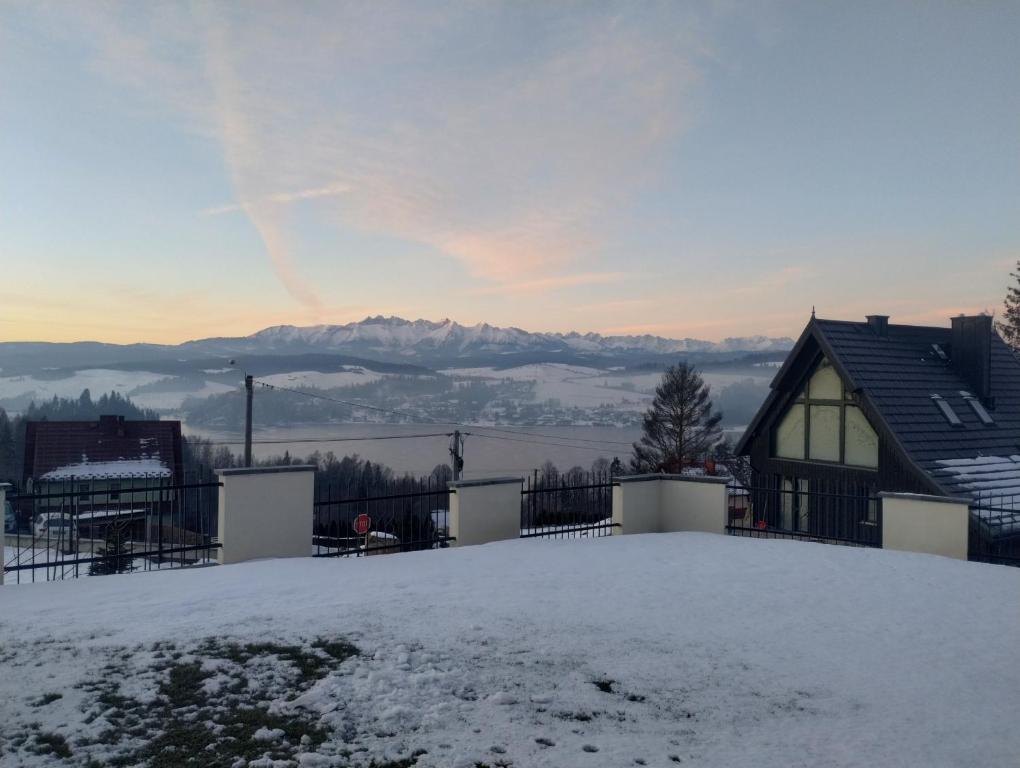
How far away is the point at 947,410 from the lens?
19203 millimetres

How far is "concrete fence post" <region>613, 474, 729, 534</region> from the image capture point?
14242mm

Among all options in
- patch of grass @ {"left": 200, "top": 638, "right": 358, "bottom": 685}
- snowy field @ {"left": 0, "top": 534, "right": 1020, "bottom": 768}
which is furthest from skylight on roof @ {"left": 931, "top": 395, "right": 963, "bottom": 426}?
patch of grass @ {"left": 200, "top": 638, "right": 358, "bottom": 685}

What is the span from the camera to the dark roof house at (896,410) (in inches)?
706

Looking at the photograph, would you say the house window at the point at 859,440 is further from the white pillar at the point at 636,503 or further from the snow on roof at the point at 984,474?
the white pillar at the point at 636,503

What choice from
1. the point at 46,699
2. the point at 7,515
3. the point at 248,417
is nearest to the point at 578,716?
the point at 46,699

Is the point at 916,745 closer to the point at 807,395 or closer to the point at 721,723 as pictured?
the point at 721,723

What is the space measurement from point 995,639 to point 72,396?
120569mm

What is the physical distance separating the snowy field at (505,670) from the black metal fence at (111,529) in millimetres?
1281

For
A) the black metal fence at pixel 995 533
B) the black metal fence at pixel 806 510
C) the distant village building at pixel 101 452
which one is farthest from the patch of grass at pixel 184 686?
the distant village building at pixel 101 452

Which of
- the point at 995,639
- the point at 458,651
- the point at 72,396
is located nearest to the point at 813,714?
the point at 458,651

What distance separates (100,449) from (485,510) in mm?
31997

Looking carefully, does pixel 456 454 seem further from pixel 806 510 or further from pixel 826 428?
pixel 826 428

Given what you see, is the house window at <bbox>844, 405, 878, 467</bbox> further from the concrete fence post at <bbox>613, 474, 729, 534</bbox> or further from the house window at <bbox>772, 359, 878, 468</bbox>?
the concrete fence post at <bbox>613, 474, 729, 534</bbox>

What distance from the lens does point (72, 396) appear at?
106 metres
